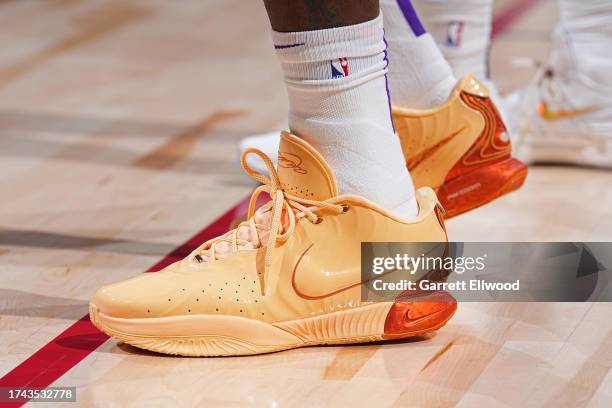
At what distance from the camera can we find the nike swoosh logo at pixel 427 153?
1.37m

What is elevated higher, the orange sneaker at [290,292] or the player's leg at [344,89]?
the player's leg at [344,89]

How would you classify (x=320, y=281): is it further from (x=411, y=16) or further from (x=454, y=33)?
(x=454, y=33)

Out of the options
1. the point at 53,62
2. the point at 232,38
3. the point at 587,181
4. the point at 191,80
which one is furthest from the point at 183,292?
the point at 232,38

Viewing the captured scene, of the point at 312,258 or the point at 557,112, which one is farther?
the point at 557,112

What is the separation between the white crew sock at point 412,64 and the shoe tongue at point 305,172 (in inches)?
12.0

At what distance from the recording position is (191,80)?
2514mm

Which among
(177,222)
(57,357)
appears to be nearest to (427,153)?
(177,222)

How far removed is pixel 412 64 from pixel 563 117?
0.56 m

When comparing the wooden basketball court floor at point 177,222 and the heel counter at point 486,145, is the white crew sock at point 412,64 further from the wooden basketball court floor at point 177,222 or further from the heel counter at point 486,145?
the wooden basketball court floor at point 177,222

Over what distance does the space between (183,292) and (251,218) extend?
132 mm

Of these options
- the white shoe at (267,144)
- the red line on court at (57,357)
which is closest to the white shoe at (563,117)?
the white shoe at (267,144)

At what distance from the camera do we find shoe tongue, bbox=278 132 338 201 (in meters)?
1.09

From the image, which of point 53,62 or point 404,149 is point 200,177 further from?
point 53,62

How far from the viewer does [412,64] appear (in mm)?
1358
